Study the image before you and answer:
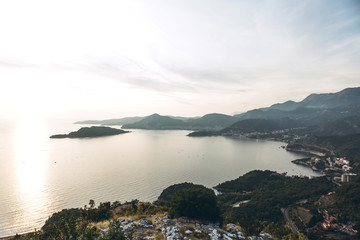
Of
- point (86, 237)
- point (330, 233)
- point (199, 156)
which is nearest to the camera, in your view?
point (86, 237)

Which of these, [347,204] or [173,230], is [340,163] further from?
[173,230]

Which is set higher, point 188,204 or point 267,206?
point 188,204

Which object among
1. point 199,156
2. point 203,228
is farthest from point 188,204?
point 199,156

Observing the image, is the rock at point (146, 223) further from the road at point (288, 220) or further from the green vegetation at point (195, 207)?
the road at point (288, 220)

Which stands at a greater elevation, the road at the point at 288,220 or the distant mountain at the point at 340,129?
the distant mountain at the point at 340,129

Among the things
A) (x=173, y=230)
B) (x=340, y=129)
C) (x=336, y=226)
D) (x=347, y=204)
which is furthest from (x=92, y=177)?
(x=340, y=129)

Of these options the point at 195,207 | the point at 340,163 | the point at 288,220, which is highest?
the point at 195,207

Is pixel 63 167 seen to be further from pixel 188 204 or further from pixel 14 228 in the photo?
pixel 188 204

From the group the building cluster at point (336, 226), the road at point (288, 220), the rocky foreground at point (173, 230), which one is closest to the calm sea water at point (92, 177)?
the road at point (288, 220)

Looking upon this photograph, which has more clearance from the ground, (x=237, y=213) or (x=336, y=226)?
(x=237, y=213)

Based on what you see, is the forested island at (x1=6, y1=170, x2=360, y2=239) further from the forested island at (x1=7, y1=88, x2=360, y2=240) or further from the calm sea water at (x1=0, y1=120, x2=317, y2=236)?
the calm sea water at (x1=0, y1=120, x2=317, y2=236)

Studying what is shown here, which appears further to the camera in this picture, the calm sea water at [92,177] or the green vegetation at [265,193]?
the calm sea water at [92,177]
